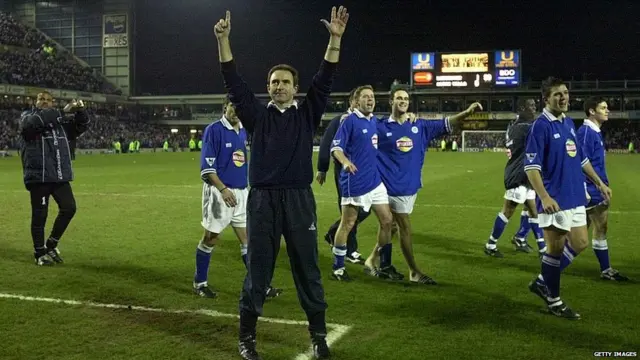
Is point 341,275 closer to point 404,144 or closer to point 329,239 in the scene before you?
point 404,144

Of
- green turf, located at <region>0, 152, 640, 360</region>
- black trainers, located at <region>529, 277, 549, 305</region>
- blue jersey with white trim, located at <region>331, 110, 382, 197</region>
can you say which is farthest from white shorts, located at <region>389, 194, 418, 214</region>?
black trainers, located at <region>529, 277, 549, 305</region>

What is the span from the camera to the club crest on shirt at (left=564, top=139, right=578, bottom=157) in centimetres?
566

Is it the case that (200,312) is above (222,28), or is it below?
below

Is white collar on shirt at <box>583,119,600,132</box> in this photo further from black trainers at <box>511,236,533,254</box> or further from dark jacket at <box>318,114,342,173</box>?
dark jacket at <box>318,114,342,173</box>

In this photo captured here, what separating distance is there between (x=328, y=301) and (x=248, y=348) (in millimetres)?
1796

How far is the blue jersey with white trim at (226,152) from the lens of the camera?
624 centimetres

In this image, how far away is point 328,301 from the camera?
20.3 feet

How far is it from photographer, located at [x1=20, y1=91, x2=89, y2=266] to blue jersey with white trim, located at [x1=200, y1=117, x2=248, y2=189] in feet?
7.69

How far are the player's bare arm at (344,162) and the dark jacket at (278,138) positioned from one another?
1968 millimetres

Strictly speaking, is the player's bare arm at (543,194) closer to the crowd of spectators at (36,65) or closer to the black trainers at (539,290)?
the black trainers at (539,290)

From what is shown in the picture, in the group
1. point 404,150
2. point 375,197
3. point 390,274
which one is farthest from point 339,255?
point 404,150

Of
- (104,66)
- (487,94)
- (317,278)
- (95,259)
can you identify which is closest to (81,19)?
(104,66)

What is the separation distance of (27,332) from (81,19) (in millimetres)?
73300

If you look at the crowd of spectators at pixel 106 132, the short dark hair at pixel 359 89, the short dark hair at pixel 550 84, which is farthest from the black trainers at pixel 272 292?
the crowd of spectators at pixel 106 132
